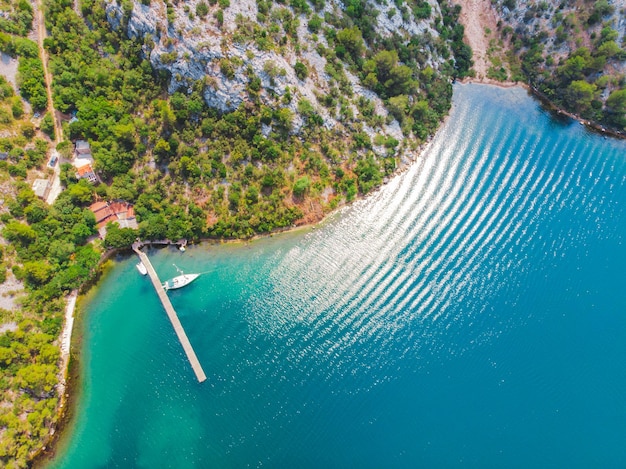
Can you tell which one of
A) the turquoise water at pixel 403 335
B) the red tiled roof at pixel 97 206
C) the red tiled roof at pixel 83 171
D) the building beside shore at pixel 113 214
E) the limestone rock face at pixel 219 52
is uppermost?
the limestone rock face at pixel 219 52

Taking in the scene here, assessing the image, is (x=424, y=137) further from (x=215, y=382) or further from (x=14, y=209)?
(x=14, y=209)

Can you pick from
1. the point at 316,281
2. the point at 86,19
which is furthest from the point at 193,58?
the point at 316,281

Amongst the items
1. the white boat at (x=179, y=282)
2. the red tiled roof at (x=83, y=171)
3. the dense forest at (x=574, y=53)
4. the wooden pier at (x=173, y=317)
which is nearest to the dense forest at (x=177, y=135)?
the red tiled roof at (x=83, y=171)

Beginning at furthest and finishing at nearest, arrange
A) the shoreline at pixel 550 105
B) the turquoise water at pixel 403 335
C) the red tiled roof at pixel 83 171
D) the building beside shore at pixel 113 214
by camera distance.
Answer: the shoreline at pixel 550 105 < the red tiled roof at pixel 83 171 < the building beside shore at pixel 113 214 < the turquoise water at pixel 403 335

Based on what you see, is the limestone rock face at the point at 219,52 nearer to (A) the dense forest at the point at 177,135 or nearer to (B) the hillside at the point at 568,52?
(A) the dense forest at the point at 177,135

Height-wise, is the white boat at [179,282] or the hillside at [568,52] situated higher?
the hillside at [568,52]

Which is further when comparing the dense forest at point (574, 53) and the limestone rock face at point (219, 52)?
the dense forest at point (574, 53)

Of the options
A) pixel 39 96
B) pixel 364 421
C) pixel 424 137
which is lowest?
pixel 364 421
